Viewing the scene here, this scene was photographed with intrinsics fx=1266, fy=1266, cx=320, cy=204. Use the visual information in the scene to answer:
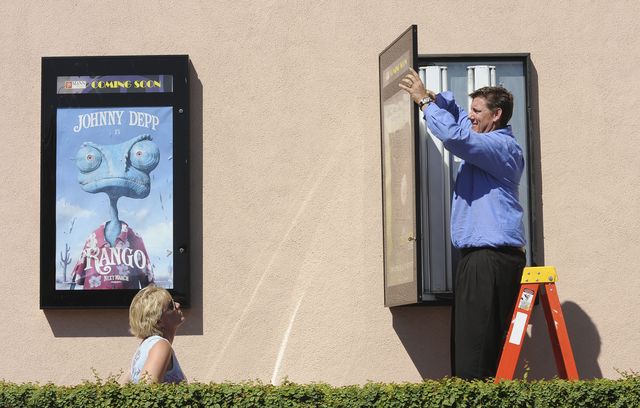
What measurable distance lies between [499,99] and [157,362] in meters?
2.42

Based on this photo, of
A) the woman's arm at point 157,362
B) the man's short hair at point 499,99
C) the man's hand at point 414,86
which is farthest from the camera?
the man's short hair at point 499,99

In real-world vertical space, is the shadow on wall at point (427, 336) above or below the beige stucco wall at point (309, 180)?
below

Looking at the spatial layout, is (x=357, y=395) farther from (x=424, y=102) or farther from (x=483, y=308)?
(x=424, y=102)

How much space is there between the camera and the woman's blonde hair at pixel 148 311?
263 inches

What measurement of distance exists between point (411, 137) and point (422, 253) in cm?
85

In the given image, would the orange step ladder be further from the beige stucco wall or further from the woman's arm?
the woman's arm

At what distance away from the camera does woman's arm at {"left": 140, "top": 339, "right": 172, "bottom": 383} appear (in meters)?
6.43

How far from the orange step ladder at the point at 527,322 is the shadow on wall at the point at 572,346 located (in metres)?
0.60

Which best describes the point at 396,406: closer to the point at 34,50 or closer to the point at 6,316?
the point at 6,316

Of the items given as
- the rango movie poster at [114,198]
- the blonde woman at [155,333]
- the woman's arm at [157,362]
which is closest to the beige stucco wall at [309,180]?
the rango movie poster at [114,198]

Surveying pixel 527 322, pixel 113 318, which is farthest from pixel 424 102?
pixel 113 318

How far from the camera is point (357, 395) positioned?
592 centimetres

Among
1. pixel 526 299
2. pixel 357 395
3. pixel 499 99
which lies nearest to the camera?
pixel 357 395

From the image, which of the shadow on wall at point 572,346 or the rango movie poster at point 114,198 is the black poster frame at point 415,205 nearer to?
the shadow on wall at point 572,346
